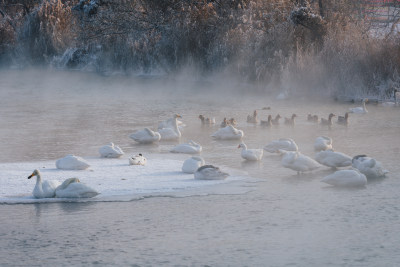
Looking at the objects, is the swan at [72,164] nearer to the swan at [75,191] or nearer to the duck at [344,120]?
the swan at [75,191]

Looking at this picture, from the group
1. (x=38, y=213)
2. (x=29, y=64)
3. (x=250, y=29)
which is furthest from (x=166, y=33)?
(x=38, y=213)

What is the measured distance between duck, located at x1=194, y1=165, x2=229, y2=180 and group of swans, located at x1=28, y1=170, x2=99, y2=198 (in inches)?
65.9

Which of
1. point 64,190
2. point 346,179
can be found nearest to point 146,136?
point 64,190

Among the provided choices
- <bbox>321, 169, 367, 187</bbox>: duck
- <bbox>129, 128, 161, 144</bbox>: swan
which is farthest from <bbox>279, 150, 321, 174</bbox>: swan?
<bbox>129, 128, 161, 144</bbox>: swan

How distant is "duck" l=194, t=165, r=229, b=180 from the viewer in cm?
1025

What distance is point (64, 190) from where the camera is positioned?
9297 millimetres

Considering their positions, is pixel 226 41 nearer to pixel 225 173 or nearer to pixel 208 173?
pixel 225 173

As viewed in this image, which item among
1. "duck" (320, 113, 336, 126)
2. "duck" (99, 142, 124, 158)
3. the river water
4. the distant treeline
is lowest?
the river water

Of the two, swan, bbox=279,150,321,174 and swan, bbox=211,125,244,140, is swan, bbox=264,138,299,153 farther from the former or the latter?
swan, bbox=211,125,244,140

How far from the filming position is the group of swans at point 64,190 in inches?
364

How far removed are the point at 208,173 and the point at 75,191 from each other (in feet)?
6.71

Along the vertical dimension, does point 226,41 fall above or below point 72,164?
above

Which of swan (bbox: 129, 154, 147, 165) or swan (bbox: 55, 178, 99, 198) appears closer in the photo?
swan (bbox: 55, 178, 99, 198)

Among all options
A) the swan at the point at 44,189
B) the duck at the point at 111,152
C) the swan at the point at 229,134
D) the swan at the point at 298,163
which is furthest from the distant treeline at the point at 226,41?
the swan at the point at 44,189
